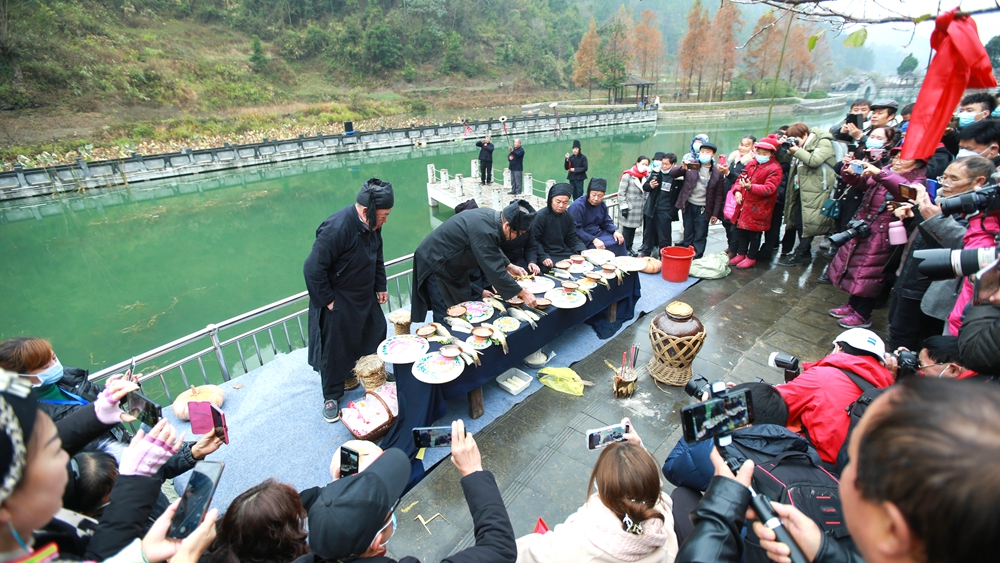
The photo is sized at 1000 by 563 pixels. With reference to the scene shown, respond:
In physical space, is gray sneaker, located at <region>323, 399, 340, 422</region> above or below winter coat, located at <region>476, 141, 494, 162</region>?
below

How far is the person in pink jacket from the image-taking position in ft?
4.75

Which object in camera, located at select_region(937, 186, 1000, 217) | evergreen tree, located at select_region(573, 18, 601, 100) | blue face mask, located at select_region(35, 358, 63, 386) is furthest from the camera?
evergreen tree, located at select_region(573, 18, 601, 100)

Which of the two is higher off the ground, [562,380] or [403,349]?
[403,349]

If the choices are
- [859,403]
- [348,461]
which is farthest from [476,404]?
[859,403]

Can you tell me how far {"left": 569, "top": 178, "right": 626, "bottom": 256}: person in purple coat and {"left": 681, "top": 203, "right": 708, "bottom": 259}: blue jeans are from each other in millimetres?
1195

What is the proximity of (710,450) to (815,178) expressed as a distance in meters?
4.51

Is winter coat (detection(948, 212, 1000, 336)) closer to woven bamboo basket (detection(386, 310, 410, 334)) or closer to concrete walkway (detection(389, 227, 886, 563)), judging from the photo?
concrete walkway (detection(389, 227, 886, 563))

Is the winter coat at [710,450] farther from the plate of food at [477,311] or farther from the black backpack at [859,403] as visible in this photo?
the plate of food at [477,311]

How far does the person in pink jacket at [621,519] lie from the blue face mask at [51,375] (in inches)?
→ 105

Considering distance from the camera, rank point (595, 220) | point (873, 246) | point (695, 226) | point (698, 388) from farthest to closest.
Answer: point (695, 226)
point (595, 220)
point (873, 246)
point (698, 388)

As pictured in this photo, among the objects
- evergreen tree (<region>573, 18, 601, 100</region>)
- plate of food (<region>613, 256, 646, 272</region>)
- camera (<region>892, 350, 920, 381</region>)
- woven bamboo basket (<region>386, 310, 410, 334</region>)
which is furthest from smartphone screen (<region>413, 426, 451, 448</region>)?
evergreen tree (<region>573, 18, 601, 100</region>)

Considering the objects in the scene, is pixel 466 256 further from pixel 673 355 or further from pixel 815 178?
pixel 815 178

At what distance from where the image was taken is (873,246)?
3.96m

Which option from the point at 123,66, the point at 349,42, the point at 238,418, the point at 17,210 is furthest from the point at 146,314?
the point at 349,42
